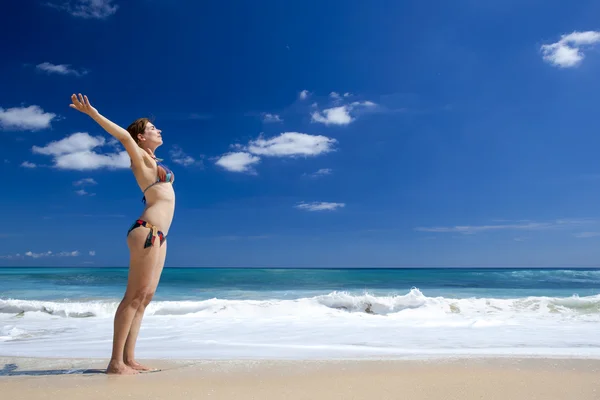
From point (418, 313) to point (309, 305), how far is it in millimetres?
2447

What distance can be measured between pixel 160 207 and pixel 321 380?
154cm

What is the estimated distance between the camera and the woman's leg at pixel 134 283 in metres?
2.96

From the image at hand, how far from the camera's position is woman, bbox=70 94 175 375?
296 cm

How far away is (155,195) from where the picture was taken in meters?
3.19

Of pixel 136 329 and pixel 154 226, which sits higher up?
pixel 154 226

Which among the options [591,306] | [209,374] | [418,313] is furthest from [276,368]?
[591,306]

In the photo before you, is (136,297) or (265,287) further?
(265,287)

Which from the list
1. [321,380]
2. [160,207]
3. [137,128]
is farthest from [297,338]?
[137,128]

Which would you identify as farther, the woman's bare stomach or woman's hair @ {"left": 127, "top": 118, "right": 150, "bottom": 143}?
woman's hair @ {"left": 127, "top": 118, "right": 150, "bottom": 143}

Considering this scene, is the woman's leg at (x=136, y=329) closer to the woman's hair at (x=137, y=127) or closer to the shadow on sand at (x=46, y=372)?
the shadow on sand at (x=46, y=372)

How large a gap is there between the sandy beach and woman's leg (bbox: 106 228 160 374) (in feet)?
0.67

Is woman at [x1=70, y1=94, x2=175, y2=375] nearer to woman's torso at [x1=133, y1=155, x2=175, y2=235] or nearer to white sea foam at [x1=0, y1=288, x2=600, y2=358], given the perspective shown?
Answer: woman's torso at [x1=133, y1=155, x2=175, y2=235]

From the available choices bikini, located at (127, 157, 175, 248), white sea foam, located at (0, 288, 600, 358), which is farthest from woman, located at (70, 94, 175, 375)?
white sea foam, located at (0, 288, 600, 358)

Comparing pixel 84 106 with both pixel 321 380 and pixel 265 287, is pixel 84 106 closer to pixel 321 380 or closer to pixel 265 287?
pixel 321 380
